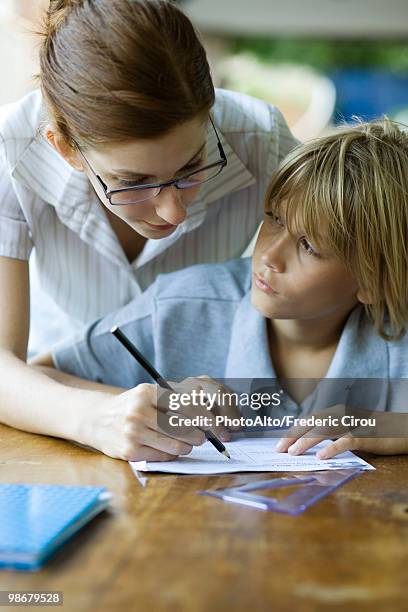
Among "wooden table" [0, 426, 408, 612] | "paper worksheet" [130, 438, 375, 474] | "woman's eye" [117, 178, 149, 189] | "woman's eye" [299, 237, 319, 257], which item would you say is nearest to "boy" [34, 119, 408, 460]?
"woman's eye" [299, 237, 319, 257]

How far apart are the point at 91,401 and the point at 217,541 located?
434mm

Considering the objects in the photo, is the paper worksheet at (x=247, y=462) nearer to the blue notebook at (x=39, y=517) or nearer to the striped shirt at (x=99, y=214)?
the blue notebook at (x=39, y=517)

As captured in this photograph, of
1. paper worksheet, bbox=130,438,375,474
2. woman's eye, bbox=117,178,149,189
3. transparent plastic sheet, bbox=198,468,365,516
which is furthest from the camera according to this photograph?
woman's eye, bbox=117,178,149,189

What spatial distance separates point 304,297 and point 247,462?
0.36 m

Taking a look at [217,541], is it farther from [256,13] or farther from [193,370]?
[256,13]

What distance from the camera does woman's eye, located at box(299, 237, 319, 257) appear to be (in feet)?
4.47

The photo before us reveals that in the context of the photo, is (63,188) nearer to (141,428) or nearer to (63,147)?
(63,147)

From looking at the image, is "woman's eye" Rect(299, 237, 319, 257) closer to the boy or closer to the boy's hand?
the boy

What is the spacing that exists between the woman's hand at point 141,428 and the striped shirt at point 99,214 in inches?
17.2

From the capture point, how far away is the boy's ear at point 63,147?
1.32m

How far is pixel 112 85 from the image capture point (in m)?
1.15

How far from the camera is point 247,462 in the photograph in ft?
3.67

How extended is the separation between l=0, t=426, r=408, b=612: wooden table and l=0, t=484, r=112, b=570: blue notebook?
0.04 feet

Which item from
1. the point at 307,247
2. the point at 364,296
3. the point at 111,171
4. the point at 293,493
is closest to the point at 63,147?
the point at 111,171
